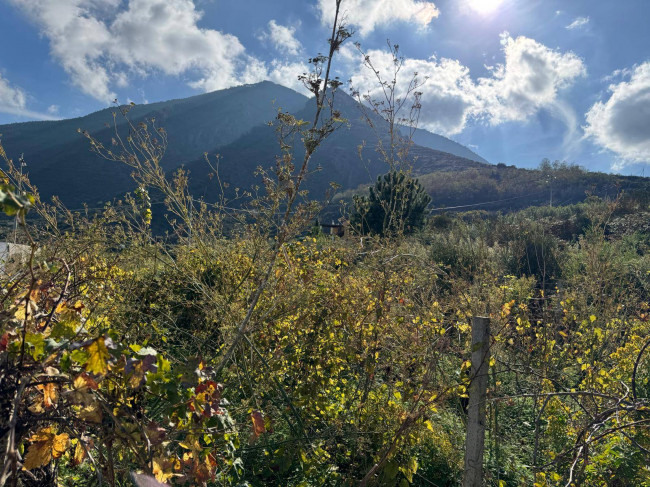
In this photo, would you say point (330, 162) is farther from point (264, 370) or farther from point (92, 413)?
point (92, 413)

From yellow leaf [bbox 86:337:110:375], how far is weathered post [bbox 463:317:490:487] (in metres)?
1.74

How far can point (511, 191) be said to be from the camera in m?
45.4

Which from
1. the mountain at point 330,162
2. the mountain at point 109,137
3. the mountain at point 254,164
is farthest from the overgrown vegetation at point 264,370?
the mountain at point 330,162

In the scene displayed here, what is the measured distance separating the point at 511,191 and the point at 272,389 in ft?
158

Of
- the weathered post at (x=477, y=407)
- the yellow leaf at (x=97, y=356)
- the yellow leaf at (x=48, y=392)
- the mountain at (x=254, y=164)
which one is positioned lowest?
the weathered post at (x=477, y=407)

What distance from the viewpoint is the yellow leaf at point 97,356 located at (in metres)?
0.88

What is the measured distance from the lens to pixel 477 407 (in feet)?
6.90

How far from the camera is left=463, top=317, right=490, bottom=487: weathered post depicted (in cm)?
210

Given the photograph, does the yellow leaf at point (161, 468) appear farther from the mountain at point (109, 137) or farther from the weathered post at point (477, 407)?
the mountain at point (109, 137)

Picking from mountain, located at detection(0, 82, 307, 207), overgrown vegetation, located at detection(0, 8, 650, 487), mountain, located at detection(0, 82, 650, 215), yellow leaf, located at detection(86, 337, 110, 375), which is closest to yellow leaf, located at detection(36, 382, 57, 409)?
overgrown vegetation, located at detection(0, 8, 650, 487)

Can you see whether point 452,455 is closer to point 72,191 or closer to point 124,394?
point 124,394

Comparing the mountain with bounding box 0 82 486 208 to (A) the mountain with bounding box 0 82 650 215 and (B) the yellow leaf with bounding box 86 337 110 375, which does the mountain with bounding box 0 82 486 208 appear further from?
(B) the yellow leaf with bounding box 86 337 110 375

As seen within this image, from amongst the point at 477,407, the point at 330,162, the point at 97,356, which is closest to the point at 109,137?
the point at 477,407

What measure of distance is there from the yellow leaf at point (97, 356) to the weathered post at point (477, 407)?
1.74m
